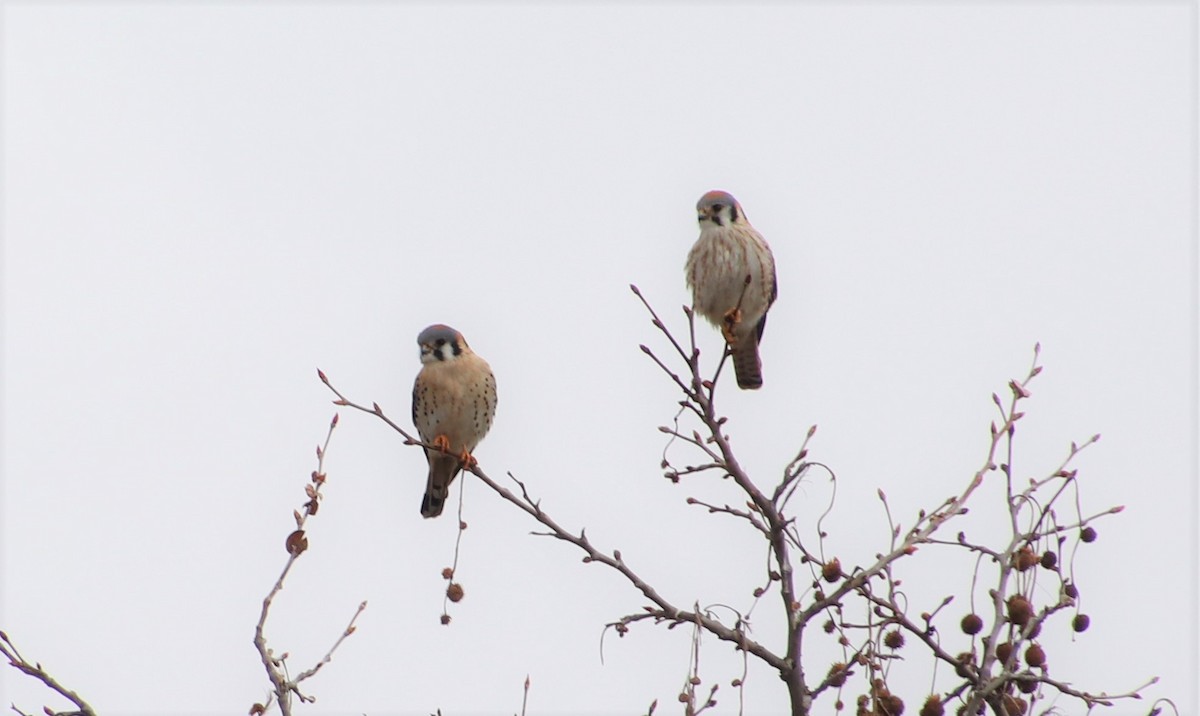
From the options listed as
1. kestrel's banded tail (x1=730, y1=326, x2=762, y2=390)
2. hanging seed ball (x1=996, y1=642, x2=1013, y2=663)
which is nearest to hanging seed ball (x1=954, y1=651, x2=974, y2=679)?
hanging seed ball (x1=996, y1=642, x2=1013, y2=663)

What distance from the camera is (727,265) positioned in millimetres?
6480

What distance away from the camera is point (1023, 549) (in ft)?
12.7

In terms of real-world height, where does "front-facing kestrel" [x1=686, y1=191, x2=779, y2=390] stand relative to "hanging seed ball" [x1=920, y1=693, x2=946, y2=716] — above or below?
above

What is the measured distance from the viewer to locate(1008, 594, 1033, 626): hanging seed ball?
3.79m

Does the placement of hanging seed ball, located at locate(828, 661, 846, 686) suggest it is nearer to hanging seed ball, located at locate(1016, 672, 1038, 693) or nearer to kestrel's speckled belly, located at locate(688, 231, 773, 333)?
hanging seed ball, located at locate(1016, 672, 1038, 693)

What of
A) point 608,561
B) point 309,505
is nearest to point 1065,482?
point 608,561

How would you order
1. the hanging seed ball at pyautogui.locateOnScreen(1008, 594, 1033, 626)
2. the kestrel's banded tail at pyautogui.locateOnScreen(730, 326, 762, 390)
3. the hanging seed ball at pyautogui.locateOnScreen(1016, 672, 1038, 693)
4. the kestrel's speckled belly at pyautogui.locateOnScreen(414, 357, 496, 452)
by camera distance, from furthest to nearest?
the kestrel's banded tail at pyautogui.locateOnScreen(730, 326, 762, 390), the kestrel's speckled belly at pyautogui.locateOnScreen(414, 357, 496, 452), the hanging seed ball at pyautogui.locateOnScreen(1008, 594, 1033, 626), the hanging seed ball at pyautogui.locateOnScreen(1016, 672, 1038, 693)

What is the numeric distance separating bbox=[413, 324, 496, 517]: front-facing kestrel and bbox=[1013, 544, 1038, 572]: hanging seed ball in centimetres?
330

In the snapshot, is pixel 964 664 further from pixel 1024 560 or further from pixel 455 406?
pixel 455 406

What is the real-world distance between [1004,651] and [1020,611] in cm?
12

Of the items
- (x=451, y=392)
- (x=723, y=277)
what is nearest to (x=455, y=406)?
(x=451, y=392)

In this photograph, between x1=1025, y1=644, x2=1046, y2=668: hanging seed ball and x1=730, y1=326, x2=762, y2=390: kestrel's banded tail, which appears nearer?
x1=1025, y1=644, x2=1046, y2=668: hanging seed ball

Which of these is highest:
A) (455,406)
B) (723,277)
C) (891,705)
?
(723,277)

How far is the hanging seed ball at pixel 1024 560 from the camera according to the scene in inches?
152
